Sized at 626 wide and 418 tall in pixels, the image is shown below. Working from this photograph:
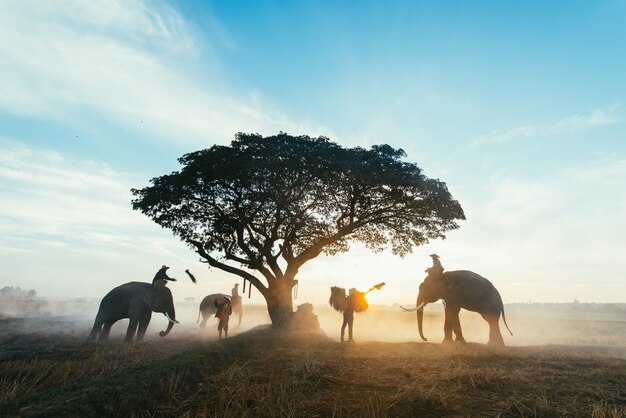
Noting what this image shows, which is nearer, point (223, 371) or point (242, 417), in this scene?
point (242, 417)

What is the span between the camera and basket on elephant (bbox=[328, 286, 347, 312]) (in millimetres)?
16422

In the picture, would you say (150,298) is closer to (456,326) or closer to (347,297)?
(347,297)

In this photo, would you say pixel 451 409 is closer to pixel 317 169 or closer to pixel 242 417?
pixel 242 417

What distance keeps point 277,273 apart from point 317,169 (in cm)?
684

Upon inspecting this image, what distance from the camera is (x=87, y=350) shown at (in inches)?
456

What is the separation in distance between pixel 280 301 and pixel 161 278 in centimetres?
670

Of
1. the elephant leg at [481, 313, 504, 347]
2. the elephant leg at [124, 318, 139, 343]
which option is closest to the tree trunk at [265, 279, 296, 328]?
the elephant leg at [124, 318, 139, 343]

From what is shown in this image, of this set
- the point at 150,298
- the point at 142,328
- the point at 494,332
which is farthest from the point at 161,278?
the point at 494,332

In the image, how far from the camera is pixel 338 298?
664 inches

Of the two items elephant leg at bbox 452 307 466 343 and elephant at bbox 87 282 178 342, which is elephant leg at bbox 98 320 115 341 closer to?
elephant at bbox 87 282 178 342

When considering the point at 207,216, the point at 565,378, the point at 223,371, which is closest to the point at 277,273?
the point at 207,216

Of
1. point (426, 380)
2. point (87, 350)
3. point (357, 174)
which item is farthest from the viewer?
point (357, 174)

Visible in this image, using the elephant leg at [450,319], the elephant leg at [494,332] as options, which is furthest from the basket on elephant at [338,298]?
the elephant leg at [494,332]

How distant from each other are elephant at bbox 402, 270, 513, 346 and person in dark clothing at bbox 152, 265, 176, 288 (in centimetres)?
1211
